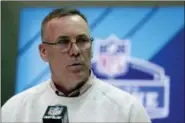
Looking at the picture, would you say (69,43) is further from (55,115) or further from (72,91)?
(55,115)

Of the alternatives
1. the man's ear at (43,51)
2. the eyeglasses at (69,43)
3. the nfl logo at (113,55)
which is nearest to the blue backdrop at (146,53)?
the nfl logo at (113,55)

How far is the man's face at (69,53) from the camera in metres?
1.33

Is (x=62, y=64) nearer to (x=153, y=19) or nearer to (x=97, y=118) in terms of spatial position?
(x=97, y=118)

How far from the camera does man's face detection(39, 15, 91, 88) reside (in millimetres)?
1332

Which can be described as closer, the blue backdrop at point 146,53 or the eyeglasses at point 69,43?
the eyeglasses at point 69,43

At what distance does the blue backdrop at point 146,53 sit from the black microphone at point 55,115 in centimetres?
132

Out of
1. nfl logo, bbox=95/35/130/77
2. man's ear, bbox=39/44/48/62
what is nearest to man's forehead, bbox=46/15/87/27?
man's ear, bbox=39/44/48/62

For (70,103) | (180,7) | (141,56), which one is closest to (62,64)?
(70,103)

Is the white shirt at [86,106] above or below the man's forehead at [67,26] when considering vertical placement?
below

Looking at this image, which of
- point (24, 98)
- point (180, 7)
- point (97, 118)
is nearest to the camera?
point (97, 118)

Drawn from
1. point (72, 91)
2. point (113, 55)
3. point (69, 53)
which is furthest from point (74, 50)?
point (113, 55)

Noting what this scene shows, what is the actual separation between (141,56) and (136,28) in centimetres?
17

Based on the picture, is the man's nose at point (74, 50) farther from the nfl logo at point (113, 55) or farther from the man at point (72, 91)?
the nfl logo at point (113, 55)

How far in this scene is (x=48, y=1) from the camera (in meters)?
2.37
